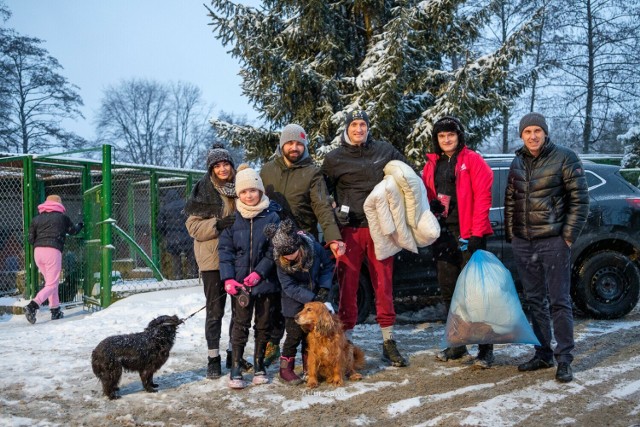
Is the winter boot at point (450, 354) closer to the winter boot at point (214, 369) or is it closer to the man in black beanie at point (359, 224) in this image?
the man in black beanie at point (359, 224)

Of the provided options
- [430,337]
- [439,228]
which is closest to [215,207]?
[439,228]

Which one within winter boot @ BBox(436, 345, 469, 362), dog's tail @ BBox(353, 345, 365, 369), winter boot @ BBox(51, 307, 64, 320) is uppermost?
dog's tail @ BBox(353, 345, 365, 369)

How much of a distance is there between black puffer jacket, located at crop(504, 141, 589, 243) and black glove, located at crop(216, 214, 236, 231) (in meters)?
2.26

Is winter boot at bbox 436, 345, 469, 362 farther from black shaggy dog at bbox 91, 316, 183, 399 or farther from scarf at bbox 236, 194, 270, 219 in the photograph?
black shaggy dog at bbox 91, 316, 183, 399

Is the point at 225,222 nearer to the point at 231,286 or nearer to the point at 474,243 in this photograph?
the point at 231,286

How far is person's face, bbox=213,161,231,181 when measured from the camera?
4.60 metres

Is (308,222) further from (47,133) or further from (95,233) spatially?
(47,133)

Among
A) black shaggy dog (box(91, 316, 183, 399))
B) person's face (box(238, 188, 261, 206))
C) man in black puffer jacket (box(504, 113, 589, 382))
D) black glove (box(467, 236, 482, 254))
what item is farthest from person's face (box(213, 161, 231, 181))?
man in black puffer jacket (box(504, 113, 589, 382))

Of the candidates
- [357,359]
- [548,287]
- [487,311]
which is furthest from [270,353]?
[548,287]

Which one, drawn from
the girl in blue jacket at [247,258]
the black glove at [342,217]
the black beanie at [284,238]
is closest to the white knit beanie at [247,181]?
the girl in blue jacket at [247,258]

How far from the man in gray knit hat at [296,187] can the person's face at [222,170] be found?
397mm

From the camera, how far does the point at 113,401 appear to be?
13.0 ft

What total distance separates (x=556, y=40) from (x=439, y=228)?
59.6 ft

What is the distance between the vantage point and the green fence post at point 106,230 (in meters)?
7.68
